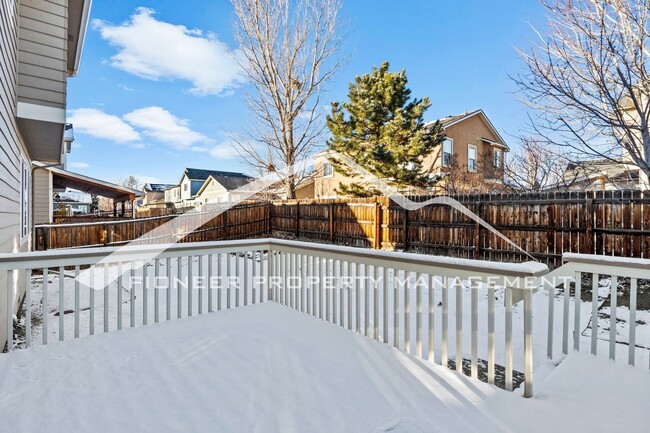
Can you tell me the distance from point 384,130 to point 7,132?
33.2 feet

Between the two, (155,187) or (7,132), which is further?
(155,187)

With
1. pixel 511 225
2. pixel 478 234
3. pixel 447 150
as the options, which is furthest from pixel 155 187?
pixel 511 225

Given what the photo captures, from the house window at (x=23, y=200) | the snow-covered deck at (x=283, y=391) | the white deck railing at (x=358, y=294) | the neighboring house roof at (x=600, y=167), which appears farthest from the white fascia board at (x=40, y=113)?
the neighboring house roof at (x=600, y=167)

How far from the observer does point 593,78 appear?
441 cm

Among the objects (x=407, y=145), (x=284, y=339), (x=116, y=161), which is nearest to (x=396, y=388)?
(x=284, y=339)

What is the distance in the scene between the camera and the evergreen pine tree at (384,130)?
38.7ft

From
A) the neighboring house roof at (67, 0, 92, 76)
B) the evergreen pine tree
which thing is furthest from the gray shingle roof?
the neighboring house roof at (67, 0, 92, 76)

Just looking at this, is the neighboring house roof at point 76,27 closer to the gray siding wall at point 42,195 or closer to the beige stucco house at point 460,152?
the gray siding wall at point 42,195

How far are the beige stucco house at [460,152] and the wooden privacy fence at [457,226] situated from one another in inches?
140

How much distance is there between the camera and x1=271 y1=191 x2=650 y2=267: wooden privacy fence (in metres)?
5.10

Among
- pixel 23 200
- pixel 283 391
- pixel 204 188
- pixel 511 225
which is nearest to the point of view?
pixel 283 391

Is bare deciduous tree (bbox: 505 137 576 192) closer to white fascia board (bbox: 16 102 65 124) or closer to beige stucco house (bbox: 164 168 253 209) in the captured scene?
white fascia board (bbox: 16 102 65 124)

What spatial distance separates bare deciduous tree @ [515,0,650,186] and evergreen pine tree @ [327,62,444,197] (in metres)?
6.77

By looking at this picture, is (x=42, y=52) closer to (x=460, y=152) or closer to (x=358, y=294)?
(x=358, y=294)
